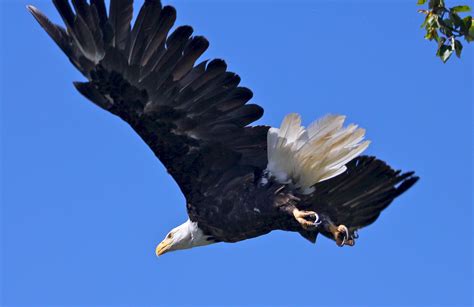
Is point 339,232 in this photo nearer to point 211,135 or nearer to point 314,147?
point 314,147

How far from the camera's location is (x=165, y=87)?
6973 millimetres

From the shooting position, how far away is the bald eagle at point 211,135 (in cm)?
679

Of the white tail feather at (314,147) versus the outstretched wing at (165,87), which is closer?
the outstretched wing at (165,87)

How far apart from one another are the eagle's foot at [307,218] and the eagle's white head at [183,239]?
0.86m

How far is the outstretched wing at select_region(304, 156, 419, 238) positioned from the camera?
7570 mm

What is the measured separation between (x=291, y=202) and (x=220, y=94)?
3.25 ft

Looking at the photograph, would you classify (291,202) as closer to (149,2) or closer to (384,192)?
(384,192)

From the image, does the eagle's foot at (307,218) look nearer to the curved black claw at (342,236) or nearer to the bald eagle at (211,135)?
the bald eagle at (211,135)

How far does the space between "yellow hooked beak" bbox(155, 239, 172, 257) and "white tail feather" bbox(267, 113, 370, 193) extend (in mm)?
1324

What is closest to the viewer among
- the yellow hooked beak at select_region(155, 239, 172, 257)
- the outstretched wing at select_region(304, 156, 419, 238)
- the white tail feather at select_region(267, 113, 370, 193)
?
the white tail feather at select_region(267, 113, 370, 193)

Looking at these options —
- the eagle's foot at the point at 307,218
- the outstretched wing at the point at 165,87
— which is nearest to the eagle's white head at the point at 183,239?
the outstretched wing at the point at 165,87

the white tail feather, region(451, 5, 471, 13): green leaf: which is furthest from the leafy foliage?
the white tail feather

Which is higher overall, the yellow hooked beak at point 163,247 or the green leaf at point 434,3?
the yellow hooked beak at point 163,247

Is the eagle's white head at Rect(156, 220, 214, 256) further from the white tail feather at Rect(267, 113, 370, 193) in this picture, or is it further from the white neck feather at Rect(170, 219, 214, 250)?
the white tail feather at Rect(267, 113, 370, 193)
